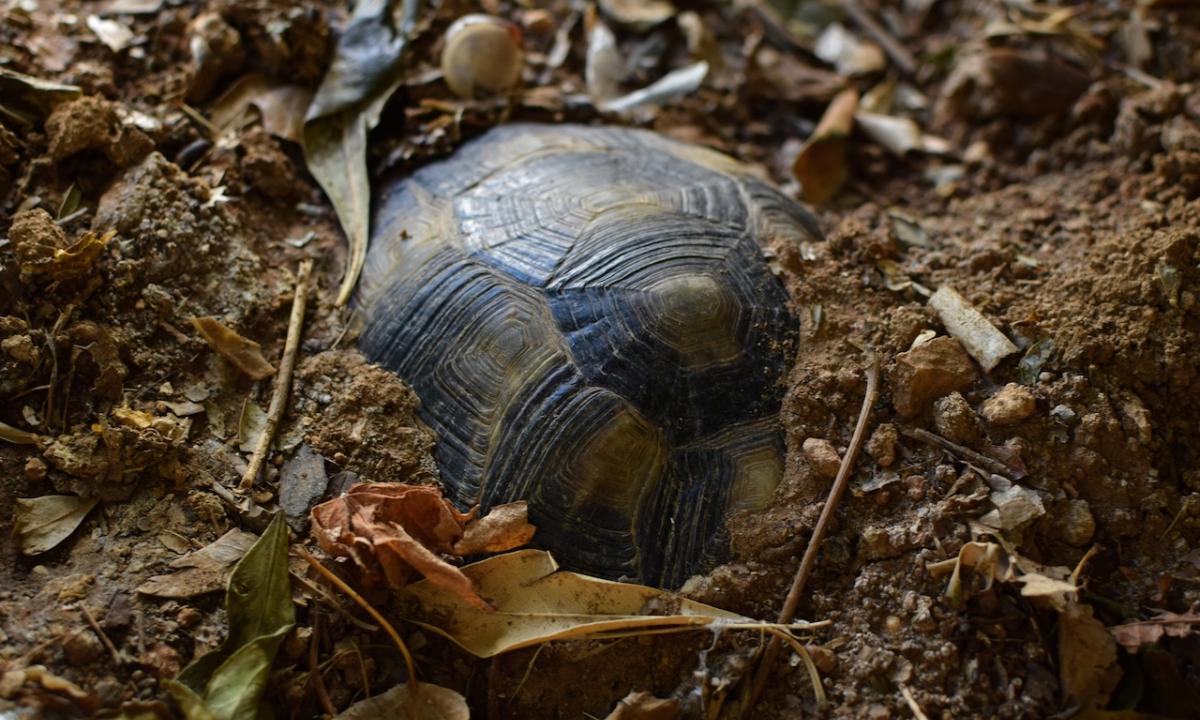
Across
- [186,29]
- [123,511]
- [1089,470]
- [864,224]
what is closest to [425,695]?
[123,511]

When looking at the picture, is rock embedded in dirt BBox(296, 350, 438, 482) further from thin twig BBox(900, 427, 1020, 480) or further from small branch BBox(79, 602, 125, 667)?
thin twig BBox(900, 427, 1020, 480)

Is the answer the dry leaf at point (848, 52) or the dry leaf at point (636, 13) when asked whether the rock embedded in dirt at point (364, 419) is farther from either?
the dry leaf at point (848, 52)

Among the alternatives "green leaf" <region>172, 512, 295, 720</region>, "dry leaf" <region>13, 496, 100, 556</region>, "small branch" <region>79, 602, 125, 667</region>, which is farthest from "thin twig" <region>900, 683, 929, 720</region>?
"dry leaf" <region>13, 496, 100, 556</region>

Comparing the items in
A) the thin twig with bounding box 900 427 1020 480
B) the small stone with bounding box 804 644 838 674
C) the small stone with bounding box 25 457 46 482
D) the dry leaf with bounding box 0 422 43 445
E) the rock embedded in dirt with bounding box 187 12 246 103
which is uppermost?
the rock embedded in dirt with bounding box 187 12 246 103

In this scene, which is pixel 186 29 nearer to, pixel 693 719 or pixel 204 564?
pixel 204 564

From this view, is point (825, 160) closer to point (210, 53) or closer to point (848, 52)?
point (848, 52)
